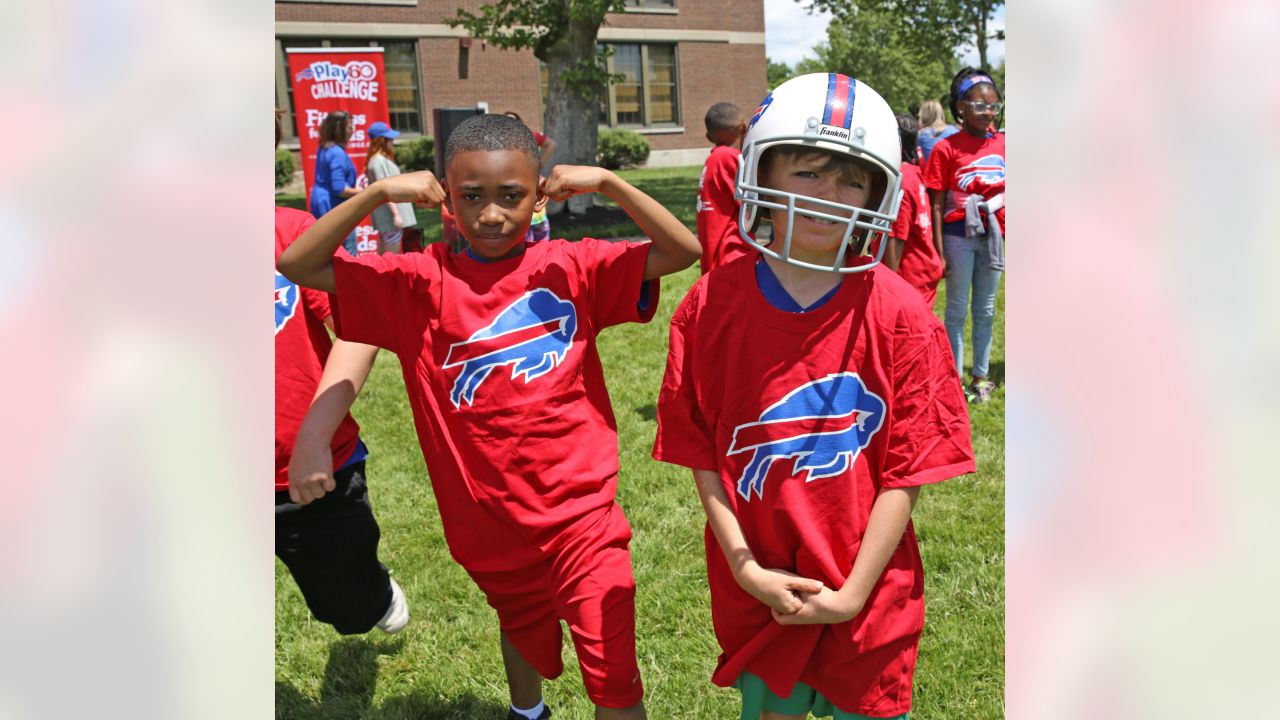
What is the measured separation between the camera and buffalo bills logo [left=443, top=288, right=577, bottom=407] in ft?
9.48

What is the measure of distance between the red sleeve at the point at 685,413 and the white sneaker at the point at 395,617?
1.92 m

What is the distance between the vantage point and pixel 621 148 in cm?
3459

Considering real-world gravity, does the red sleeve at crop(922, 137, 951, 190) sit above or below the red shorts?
above

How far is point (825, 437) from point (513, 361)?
3.34ft

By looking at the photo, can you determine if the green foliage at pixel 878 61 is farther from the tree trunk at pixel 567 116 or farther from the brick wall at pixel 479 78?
the tree trunk at pixel 567 116

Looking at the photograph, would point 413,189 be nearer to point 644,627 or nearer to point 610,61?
point 644,627

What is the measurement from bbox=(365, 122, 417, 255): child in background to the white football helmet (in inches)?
372

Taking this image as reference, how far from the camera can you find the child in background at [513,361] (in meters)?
2.87

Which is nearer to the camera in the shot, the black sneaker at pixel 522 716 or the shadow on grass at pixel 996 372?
the black sneaker at pixel 522 716

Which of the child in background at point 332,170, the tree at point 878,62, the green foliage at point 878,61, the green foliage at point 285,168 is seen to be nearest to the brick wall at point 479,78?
the green foliage at point 285,168

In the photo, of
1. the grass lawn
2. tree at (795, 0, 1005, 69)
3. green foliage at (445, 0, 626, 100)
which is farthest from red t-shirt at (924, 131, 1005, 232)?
tree at (795, 0, 1005, 69)

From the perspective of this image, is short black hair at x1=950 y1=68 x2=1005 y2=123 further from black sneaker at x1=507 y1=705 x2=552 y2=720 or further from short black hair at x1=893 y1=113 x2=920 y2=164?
black sneaker at x1=507 y1=705 x2=552 y2=720

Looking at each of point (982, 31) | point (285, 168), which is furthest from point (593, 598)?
point (285, 168)
